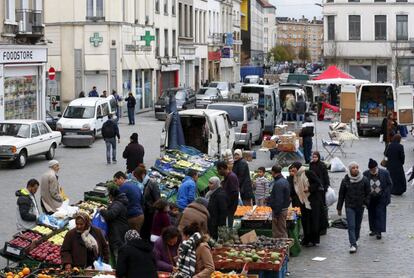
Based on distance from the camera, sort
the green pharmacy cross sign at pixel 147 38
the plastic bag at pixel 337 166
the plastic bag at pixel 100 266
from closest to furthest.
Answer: the plastic bag at pixel 100 266, the plastic bag at pixel 337 166, the green pharmacy cross sign at pixel 147 38

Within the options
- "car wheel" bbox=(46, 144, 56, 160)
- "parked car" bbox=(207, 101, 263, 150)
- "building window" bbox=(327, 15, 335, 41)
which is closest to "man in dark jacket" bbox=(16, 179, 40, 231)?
"car wheel" bbox=(46, 144, 56, 160)

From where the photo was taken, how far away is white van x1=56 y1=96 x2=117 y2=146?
3366 cm

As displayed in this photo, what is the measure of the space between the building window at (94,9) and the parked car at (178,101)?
18.7 feet

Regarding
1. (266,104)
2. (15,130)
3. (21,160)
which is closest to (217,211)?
(21,160)

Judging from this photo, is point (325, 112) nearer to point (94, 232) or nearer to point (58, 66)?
point (58, 66)

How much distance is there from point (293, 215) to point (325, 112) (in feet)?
109

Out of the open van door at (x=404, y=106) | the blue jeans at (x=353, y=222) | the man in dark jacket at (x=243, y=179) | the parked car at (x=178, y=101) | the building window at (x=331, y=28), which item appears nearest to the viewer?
the blue jeans at (x=353, y=222)

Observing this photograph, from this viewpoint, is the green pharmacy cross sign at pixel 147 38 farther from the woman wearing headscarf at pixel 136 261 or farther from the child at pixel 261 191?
the woman wearing headscarf at pixel 136 261

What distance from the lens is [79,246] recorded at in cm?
1230

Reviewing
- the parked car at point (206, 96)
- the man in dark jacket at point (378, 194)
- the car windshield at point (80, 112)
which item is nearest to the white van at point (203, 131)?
the man in dark jacket at point (378, 194)

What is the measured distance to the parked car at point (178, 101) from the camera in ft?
157

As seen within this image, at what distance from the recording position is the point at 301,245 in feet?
55.8

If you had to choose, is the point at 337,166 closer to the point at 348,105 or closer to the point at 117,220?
the point at 117,220

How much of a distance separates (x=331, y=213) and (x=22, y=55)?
18535mm
